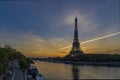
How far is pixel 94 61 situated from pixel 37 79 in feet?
58.5

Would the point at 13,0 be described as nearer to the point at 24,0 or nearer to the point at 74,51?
the point at 24,0

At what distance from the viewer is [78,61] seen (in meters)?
23.0

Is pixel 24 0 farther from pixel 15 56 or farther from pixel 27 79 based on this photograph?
pixel 15 56

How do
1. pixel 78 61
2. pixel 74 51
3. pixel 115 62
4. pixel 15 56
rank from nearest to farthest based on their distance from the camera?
pixel 15 56, pixel 74 51, pixel 115 62, pixel 78 61

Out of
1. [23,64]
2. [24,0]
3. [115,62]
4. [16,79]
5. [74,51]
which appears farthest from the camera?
[115,62]

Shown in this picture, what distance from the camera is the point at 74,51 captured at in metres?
19.7

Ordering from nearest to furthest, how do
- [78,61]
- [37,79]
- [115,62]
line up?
[37,79], [115,62], [78,61]

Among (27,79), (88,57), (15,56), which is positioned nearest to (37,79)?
(27,79)

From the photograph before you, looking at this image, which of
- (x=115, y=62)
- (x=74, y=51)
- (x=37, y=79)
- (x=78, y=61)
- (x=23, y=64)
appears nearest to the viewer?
(x=37, y=79)

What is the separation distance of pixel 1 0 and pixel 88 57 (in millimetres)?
22563

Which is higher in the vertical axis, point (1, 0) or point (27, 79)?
point (1, 0)

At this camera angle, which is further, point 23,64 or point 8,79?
point 23,64

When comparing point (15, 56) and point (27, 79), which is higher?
point (15, 56)

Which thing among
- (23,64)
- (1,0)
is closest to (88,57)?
(23,64)
